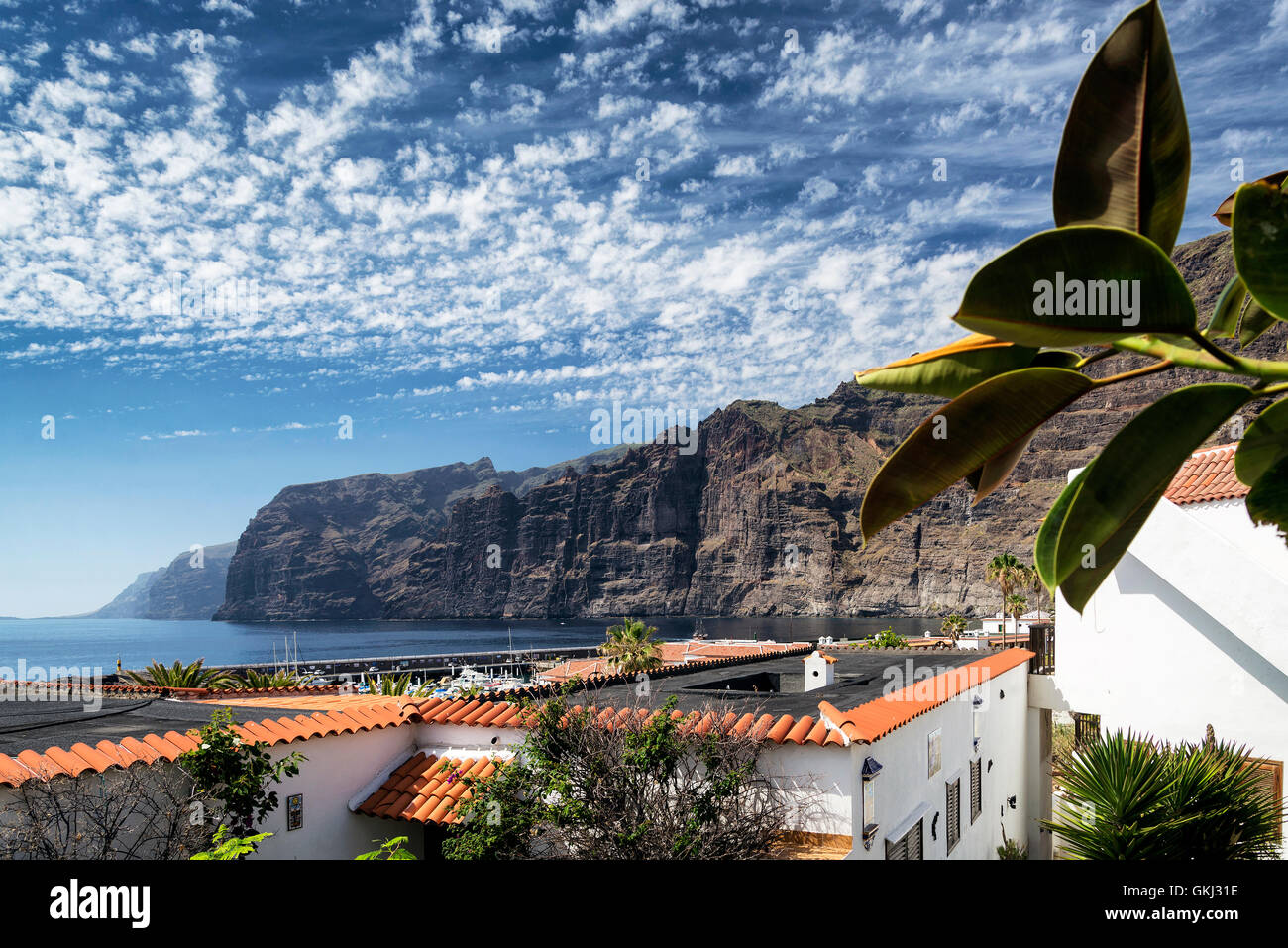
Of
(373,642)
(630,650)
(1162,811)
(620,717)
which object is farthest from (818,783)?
(373,642)

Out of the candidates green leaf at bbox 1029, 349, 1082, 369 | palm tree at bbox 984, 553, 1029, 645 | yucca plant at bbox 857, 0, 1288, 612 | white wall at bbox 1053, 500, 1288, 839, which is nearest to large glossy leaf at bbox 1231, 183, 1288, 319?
yucca plant at bbox 857, 0, 1288, 612

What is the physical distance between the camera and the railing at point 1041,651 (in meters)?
17.0

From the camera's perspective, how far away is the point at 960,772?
11.5m

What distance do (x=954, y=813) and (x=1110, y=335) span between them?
11337 mm

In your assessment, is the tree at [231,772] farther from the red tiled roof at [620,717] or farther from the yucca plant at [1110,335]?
the yucca plant at [1110,335]

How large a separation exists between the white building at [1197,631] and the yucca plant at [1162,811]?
11.5 feet

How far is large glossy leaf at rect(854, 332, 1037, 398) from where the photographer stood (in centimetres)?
192

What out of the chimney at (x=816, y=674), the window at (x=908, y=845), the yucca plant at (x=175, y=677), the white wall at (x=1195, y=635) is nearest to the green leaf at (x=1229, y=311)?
the window at (x=908, y=845)

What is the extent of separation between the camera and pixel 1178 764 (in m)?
7.82

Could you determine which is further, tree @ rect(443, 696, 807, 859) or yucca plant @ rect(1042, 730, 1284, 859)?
yucca plant @ rect(1042, 730, 1284, 859)

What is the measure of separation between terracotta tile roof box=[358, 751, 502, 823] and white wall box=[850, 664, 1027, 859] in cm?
385

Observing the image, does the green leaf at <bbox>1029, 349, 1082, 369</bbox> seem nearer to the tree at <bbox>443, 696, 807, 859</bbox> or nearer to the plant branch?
the plant branch
